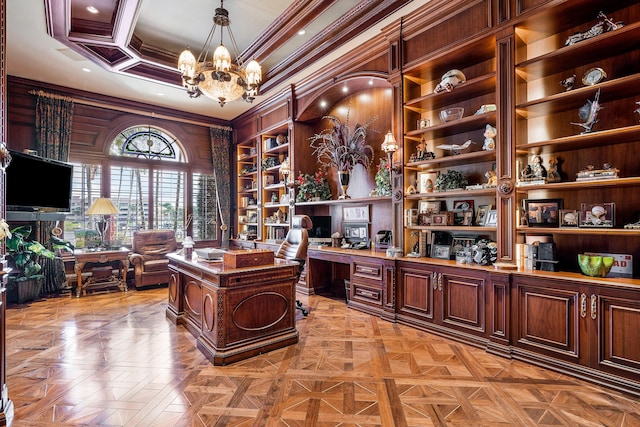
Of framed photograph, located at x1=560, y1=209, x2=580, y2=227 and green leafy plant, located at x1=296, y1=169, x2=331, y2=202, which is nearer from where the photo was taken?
framed photograph, located at x1=560, y1=209, x2=580, y2=227

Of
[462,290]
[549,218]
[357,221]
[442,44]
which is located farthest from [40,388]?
[442,44]

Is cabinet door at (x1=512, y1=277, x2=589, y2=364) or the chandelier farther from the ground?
the chandelier

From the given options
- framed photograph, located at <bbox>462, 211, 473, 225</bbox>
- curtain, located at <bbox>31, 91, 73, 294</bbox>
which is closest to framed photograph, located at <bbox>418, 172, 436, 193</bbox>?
framed photograph, located at <bbox>462, 211, 473, 225</bbox>

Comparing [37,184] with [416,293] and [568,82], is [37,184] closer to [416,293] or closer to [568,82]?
[416,293]

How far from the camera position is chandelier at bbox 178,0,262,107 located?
10.4 ft

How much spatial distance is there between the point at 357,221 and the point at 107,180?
187 inches

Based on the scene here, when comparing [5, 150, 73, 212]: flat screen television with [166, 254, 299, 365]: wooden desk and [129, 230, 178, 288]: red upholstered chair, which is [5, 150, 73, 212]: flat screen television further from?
[166, 254, 299, 365]: wooden desk

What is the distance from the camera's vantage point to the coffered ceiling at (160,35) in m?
3.63

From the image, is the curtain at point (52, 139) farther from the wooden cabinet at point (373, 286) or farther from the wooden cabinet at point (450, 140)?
the wooden cabinet at point (450, 140)


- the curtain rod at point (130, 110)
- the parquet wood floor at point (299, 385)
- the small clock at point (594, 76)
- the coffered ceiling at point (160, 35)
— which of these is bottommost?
the parquet wood floor at point (299, 385)

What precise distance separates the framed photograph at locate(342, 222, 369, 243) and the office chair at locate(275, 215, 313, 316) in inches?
45.7

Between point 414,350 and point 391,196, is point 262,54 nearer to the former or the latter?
point 391,196

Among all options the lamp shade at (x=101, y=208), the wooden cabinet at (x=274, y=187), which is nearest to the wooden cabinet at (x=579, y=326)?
the wooden cabinet at (x=274, y=187)

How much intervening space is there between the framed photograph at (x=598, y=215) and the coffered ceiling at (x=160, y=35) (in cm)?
263
